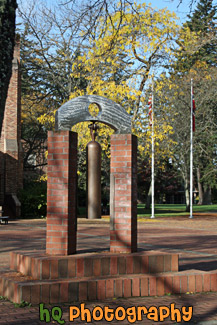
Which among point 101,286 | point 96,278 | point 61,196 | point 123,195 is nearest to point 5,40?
point 61,196

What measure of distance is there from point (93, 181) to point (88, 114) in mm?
1266

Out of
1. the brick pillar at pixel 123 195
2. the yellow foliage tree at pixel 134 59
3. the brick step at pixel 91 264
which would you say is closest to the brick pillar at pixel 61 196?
the brick step at pixel 91 264

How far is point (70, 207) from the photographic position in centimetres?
749

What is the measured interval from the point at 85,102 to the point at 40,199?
2175cm

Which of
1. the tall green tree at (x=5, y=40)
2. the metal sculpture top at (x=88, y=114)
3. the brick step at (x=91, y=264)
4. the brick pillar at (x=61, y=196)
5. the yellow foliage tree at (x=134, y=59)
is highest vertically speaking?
the yellow foliage tree at (x=134, y=59)

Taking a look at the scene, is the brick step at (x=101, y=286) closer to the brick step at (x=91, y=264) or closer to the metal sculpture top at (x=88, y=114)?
the brick step at (x=91, y=264)

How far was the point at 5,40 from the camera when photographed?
25.6ft

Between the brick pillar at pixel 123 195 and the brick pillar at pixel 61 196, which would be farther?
the brick pillar at pixel 123 195

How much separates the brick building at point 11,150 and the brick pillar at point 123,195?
21.7m

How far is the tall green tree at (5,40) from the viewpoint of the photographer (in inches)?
305

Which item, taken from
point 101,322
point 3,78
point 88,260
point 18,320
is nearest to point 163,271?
point 88,260

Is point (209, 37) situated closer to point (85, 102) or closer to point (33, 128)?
point (85, 102)

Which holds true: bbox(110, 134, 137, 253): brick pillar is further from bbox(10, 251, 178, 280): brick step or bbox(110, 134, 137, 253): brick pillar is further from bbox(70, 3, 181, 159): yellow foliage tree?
bbox(70, 3, 181, 159): yellow foliage tree

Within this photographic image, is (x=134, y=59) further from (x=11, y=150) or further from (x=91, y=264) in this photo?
(x=91, y=264)
